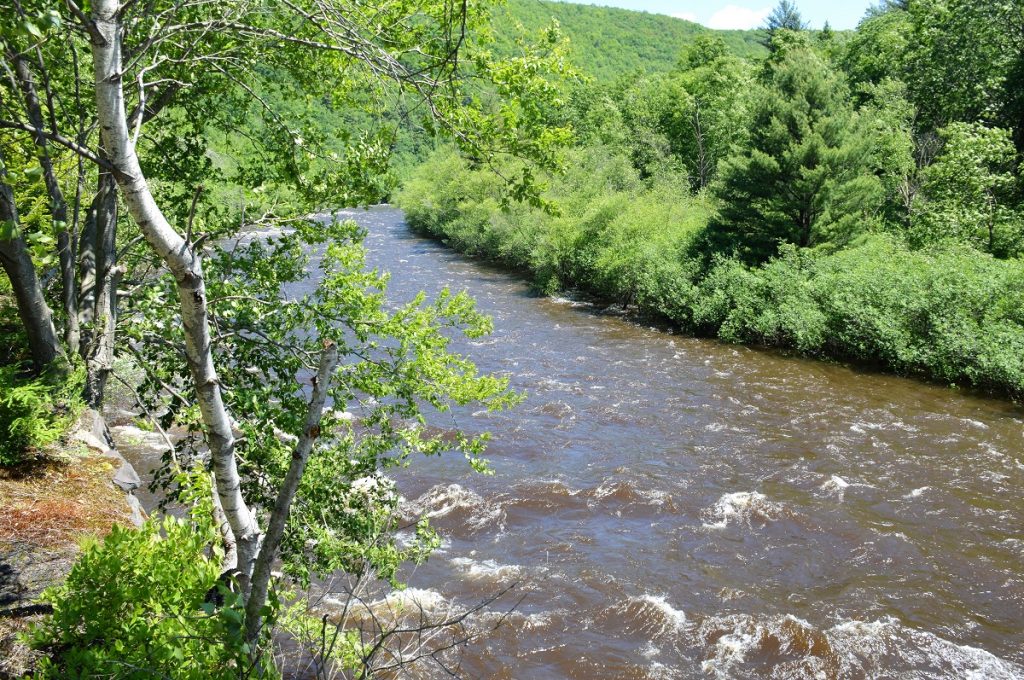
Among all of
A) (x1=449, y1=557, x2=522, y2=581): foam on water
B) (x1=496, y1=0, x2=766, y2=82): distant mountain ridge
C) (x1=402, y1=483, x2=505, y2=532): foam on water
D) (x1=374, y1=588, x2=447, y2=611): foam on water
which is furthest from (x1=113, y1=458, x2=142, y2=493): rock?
(x1=496, y1=0, x2=766, y2=82): distant mountain ridge

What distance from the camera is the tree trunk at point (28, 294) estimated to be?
18.9 feet

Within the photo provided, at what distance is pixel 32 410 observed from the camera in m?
6.33

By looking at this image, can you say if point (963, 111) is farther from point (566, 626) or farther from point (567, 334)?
point (566, 626)

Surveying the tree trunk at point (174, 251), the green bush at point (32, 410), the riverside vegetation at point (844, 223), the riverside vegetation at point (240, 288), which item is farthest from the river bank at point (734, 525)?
the tree trunk at point (174, 251)

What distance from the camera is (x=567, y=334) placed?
25.1 m

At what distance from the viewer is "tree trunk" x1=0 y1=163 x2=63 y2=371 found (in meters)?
5.76

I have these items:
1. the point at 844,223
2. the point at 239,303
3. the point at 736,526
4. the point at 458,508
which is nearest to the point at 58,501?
the point at 239,303

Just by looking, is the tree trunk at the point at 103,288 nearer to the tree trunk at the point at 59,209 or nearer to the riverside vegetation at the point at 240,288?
the riverside vegetation at the point at 240,288

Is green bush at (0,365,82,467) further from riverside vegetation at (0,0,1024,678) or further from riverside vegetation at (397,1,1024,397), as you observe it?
riverside vegetation at (397,1,1024,397)

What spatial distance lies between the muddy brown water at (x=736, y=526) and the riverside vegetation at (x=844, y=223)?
177cm

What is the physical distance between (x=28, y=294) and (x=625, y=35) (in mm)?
175243

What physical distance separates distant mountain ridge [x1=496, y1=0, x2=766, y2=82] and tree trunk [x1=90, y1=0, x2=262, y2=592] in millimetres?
141555

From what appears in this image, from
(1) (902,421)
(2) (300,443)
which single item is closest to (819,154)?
(1) (902,421)

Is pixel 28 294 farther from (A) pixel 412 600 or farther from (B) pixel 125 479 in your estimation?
(A) pixel 412 600
